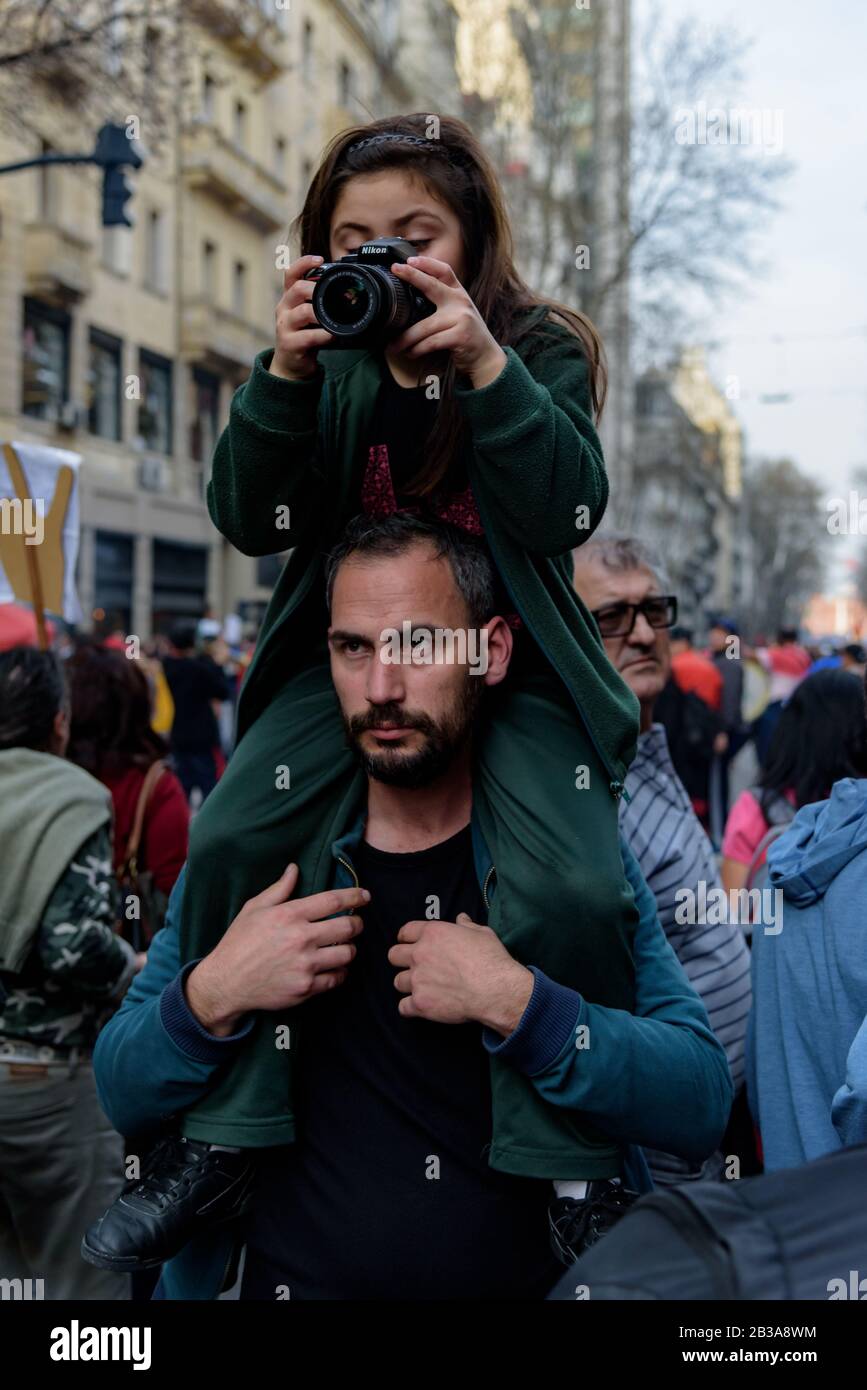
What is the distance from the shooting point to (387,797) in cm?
232

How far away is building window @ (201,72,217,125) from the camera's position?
95.2ft

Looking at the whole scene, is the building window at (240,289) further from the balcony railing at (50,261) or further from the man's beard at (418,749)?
the man's beard at (418,749)

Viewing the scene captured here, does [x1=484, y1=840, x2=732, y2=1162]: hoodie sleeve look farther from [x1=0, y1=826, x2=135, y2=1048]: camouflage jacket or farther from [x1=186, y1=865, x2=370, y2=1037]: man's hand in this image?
[x1=0, y1=826, x2=135, y2=1048]: camouflage jacket

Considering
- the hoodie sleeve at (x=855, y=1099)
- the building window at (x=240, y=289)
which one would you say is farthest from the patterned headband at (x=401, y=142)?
the building window at (x=240, y=289)

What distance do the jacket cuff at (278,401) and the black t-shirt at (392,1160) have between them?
2.33ft

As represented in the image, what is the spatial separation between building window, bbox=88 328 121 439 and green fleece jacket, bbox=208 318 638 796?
984 inches

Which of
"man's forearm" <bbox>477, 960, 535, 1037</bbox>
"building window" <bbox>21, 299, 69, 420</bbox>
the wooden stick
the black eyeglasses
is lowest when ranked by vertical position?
"man's forearm" <bbox>477, 960, 535, 1037</bbox>

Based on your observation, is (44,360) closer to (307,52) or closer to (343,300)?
(307,52)

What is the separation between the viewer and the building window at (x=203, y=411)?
31031mm

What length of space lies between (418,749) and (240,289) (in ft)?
108

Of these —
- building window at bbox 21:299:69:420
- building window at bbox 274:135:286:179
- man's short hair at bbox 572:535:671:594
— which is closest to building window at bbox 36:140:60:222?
building window at bbox 21:299:69:420

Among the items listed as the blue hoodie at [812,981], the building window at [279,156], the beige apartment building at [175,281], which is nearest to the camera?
the blue hoodie at [812,981]
